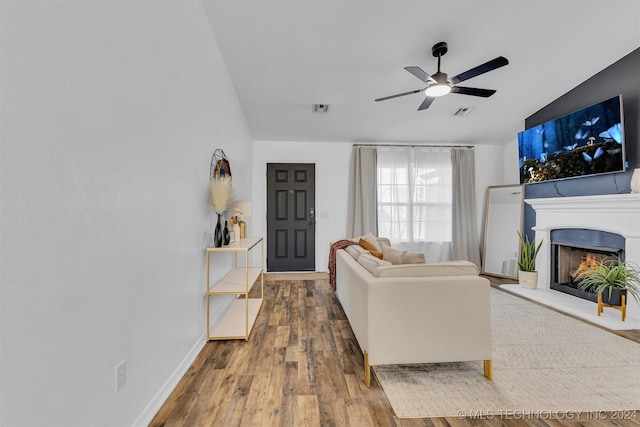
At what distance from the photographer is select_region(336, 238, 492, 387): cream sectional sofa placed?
69.6 inches

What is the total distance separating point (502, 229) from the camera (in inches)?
196

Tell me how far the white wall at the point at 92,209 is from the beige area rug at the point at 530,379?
1440 millimetres

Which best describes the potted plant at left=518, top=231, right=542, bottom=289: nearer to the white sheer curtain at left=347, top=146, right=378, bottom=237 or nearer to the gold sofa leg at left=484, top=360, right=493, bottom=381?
the white sheer curtain at left=347, top=146, right=378, bottom=237

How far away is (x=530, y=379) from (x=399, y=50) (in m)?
3.05

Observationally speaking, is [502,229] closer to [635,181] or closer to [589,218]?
[589,218]

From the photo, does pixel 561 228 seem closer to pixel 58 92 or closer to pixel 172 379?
pixel 172 379

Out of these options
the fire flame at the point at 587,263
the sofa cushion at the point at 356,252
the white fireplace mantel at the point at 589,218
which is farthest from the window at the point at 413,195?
the sofa cushion at the point at 356,252

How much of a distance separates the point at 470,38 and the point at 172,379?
3.82m

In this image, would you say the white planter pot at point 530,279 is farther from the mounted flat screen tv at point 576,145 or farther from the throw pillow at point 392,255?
the throw pillow at point 392,255

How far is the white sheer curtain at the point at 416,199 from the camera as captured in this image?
521cm

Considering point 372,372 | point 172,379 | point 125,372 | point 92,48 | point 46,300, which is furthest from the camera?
point 372,372

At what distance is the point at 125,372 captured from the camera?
4.18 ft

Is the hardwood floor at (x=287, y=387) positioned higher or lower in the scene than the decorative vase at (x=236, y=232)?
lower

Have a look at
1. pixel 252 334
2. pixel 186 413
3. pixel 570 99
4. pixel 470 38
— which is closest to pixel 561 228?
pixel 570 99
